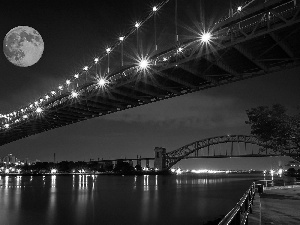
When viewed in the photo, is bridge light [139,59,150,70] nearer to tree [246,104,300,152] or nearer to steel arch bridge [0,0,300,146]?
steel arch bridge [0,0,300,146]

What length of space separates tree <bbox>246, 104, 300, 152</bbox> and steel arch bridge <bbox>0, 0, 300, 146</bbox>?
3407 millimetres

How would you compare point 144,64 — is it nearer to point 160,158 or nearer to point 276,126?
point 276,126

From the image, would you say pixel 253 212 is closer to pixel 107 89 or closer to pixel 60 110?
pixel 107 89

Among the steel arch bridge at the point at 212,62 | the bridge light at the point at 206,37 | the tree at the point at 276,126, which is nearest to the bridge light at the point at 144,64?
the steel arch bridge at the point at 212,62

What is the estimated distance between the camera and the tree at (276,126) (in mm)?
22891

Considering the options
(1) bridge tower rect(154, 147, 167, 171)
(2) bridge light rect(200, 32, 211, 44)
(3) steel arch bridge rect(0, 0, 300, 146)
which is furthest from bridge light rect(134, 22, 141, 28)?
(1) bridge tower rect(154, 147, 167, 171)

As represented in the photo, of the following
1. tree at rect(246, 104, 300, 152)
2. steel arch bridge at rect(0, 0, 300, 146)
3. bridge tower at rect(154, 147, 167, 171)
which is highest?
steel arch bridge at rect(0, 0, 300, 146)

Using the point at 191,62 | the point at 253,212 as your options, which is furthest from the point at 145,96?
the point at 253,212

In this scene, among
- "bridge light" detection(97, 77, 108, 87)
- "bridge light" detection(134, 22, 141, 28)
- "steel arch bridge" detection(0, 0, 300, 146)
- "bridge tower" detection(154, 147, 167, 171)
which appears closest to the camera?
"steel arch bridge" detection(0, 0, 300, 146)

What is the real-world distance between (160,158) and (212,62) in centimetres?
12253

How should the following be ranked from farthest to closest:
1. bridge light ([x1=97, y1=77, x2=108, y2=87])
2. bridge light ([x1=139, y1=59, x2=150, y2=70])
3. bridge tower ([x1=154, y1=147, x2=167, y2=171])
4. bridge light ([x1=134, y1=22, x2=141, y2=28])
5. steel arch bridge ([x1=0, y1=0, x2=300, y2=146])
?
bridge tower ([x1=154, y1=147, x2=167, y2=171]) → bridge light ([x1=134, y1=22, x2=141, y2=28]) → bridge light ([x1=97, y1=77, x2=108, y2=87]) → bridge light ([x1=139, y1=59, x2=150, y2=70]) → steel arch bridge ([x1=0, y1=0, x2=300, y2=146])

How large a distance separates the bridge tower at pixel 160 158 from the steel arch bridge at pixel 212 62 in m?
100

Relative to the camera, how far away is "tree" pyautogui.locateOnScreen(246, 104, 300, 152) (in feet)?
75.1

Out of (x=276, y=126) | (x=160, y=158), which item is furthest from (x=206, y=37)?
(x=160, y=158)
